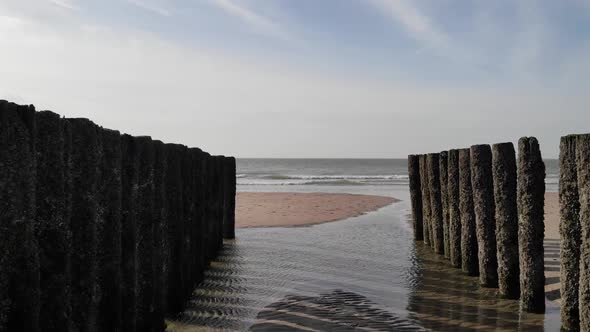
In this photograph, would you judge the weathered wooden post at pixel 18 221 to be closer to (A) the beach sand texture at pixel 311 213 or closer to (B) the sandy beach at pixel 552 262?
(B) the sandy beach at pixel 552 262

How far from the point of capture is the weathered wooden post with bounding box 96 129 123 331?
4.12 metres

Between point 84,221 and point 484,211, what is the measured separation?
17.6 feet

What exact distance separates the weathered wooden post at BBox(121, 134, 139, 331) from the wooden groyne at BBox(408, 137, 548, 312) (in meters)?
4.10

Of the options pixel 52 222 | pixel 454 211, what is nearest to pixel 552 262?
pixel 454 211

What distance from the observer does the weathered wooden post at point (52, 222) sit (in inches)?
130

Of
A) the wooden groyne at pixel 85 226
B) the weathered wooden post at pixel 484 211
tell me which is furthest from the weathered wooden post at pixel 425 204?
the wooden groyne at pixel 85 226

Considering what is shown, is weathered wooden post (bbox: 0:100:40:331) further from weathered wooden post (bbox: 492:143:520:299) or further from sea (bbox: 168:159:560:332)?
weathered wooden post (bbox: 492:143:520:299)

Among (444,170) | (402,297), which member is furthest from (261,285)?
(444,170)

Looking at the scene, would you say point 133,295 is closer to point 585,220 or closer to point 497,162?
point 585,220

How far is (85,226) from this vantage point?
3.77 m

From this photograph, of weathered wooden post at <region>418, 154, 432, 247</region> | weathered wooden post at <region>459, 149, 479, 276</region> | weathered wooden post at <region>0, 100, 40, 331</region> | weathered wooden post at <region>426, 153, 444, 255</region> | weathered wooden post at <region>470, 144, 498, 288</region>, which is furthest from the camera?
weathered wooden post at <region>418, 154, 432, 247</region>

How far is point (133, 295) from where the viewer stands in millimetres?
4680

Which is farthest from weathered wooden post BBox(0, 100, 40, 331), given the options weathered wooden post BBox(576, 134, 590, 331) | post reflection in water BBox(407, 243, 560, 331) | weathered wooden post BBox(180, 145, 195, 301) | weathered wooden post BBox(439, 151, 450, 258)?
weathered wooden post BBox(439, 151, 450, 258)

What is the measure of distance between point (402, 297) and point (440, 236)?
361cm
